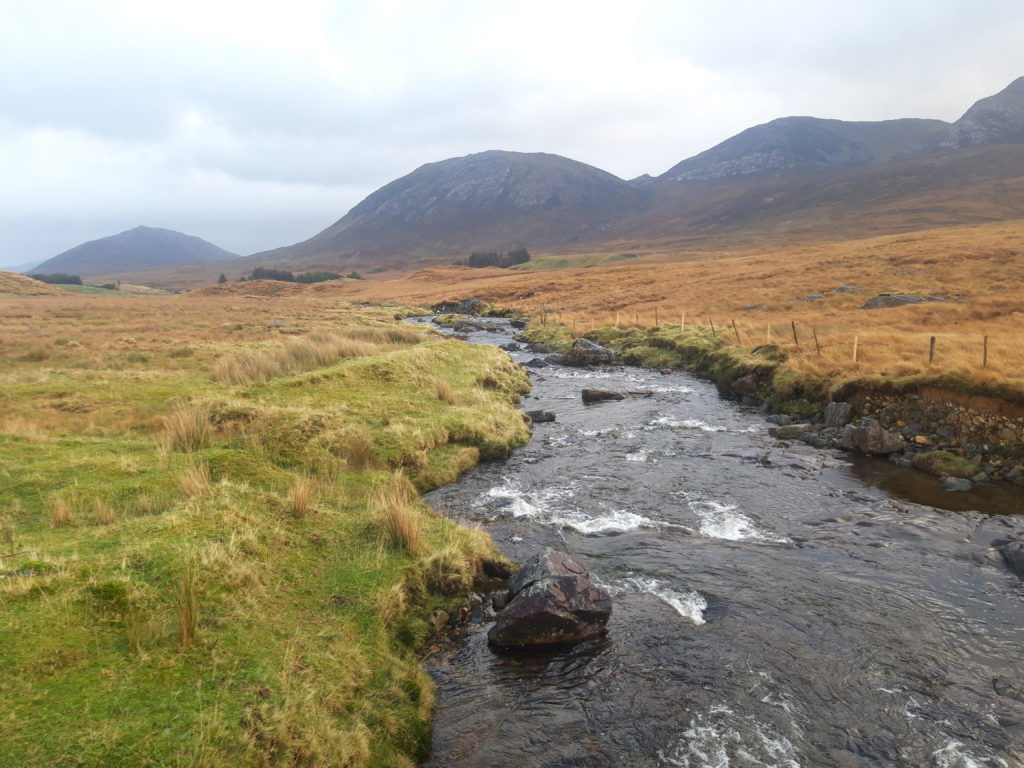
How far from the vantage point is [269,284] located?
488ft

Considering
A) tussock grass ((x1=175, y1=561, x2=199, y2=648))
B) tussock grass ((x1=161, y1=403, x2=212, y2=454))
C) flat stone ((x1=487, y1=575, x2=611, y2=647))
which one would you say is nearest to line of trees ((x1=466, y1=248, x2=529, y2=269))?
tussock grass ((x1=161, y1=403, x2=212, y2=454))

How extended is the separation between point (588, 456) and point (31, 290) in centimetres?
13640

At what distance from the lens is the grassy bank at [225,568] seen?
6.19 meters

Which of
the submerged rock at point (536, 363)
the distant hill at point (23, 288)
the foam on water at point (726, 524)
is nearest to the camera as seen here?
the foam on water at point (726, 524)

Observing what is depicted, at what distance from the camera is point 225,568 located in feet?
29.1

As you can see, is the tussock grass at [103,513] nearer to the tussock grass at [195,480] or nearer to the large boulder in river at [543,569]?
the tussock grass at [195,480]

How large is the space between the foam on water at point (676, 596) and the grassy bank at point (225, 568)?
3.02 metres

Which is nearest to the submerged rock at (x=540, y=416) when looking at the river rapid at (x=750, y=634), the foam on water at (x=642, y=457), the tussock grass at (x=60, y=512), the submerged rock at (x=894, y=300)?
the foam on water at (x=642, y=457)

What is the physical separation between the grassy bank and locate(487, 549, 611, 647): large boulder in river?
1364 mm

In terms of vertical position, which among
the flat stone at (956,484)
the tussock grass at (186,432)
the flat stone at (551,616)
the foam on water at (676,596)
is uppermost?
the tussock grass at (186,432)

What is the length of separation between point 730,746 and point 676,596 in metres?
3.58

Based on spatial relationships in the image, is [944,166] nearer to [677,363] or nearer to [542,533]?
[677,363]

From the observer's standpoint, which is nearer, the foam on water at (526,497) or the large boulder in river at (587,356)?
the foam on water at (526,497)

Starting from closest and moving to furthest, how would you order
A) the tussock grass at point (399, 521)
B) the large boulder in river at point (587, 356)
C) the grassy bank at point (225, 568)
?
the grassy bank at point (225, 568)
the tussock grass at point (399, 521)
the large boulder in river at point (587, 356)
